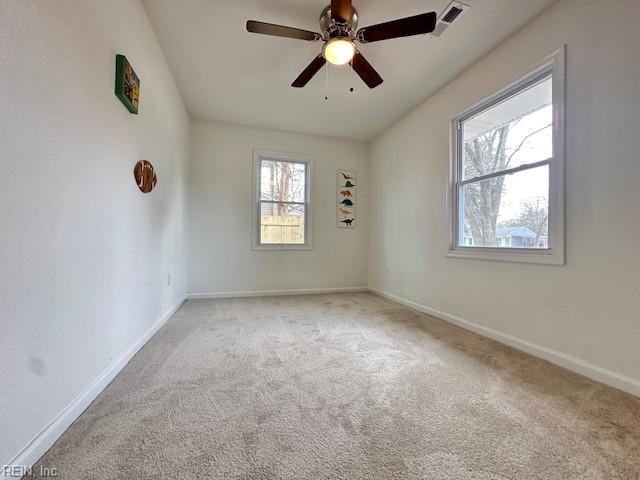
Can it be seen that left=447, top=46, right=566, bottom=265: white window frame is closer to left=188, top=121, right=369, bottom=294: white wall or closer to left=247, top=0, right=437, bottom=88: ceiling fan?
left=247, top=0, right=437, bottom=88: ceiling fan

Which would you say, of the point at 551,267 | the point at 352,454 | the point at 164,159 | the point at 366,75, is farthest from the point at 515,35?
the point at 164,159

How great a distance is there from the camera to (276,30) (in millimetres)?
1738

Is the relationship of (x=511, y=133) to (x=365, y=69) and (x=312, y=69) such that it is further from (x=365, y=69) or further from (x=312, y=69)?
(x=312, y=69)

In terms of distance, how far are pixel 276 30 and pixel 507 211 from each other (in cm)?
230

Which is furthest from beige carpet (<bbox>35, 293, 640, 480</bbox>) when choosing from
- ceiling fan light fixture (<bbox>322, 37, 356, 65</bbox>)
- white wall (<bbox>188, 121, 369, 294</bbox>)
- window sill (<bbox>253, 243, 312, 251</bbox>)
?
ceiling fan light fixture (<bbox>322, 37, 356, 65</bbox>)

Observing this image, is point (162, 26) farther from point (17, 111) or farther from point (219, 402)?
point (219, 402)

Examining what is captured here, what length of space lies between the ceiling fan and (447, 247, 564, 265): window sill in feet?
5.73

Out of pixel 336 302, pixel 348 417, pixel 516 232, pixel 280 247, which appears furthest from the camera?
pixel 280 247

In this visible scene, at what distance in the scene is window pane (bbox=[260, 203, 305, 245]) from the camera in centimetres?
420

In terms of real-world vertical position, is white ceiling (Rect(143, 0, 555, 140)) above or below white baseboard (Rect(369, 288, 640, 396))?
above

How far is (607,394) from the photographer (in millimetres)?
1488

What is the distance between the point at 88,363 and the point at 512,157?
3.28m

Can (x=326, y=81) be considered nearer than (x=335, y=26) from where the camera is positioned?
No

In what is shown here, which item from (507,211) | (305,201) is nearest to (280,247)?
(305,201)
